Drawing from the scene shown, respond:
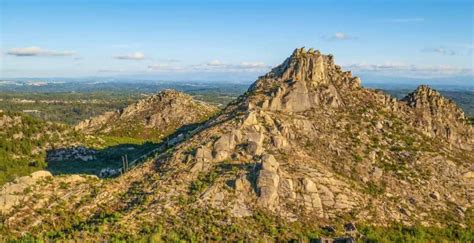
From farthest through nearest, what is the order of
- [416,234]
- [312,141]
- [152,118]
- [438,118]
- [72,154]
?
1. [152,118]
2. [72,154]
3. [438,118]
4. [312,141]
5. [416,234]

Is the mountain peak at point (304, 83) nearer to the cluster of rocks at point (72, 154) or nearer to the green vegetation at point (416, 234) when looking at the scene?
the green vegetation at point (416, 234)

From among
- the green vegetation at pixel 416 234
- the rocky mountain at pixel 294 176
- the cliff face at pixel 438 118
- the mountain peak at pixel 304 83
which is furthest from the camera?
the cliff face at pixel 438 118

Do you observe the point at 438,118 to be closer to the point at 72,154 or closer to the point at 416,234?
the point at 416,234

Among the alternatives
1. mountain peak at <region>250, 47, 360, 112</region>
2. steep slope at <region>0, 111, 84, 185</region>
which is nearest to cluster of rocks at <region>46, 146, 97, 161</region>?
steep slope at <region>0, 111, 84, 185</region>

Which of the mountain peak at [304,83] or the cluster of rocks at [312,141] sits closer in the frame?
the cluster of rocks at [312,141]

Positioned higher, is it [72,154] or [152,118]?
[152,118]

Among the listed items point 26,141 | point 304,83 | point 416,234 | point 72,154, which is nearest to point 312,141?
point 304,83

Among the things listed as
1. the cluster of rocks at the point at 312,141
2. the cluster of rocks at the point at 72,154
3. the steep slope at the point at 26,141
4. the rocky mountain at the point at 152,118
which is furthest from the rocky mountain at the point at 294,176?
the rocky mountain at the point at 152,118

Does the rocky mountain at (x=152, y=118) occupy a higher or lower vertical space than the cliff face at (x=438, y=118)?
lower
